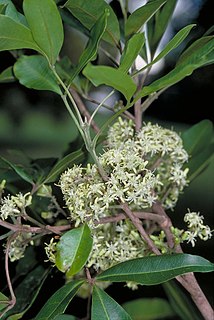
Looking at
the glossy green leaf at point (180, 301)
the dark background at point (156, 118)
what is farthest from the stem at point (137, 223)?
the dark background at point (156, 118)

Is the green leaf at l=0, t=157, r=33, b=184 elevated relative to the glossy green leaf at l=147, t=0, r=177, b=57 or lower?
lower

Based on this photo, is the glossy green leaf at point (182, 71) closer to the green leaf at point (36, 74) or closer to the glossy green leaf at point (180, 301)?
the green leaf at point (36, 74)

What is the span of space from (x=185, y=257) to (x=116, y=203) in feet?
0.39

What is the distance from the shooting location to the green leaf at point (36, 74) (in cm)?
51

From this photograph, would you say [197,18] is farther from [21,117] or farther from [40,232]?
[21,117]

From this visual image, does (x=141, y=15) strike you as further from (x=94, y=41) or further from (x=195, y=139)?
(x=195, y=139)

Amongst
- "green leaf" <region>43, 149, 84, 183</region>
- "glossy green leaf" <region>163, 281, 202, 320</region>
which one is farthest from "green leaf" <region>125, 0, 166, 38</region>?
"glossy green leaf" <region>163, 281, 202, 320</region>

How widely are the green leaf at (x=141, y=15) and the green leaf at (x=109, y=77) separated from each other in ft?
0.30

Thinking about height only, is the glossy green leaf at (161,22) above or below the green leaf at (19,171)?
above

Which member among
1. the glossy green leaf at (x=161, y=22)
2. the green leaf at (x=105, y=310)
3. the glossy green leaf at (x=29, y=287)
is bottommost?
the glossy green leaf at (x=29, y=287)

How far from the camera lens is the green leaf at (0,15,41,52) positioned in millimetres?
417

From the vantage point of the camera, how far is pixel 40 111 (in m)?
1.60

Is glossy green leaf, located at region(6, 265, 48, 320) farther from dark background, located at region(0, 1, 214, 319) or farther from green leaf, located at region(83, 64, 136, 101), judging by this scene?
green leaf, located at region(83, 64, 136, 101)

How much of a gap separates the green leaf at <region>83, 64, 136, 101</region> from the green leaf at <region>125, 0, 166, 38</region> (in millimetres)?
92
